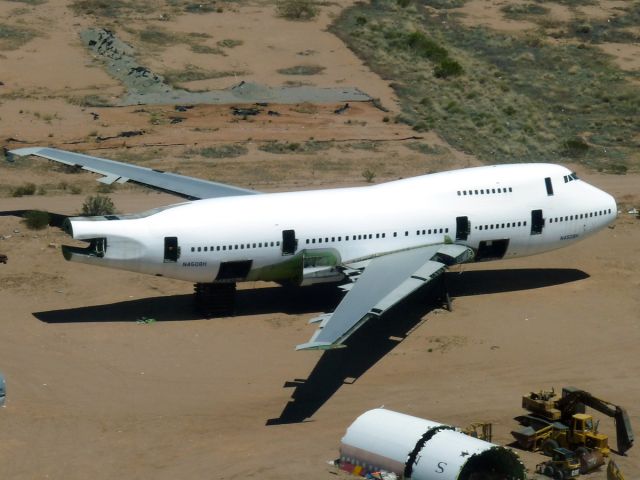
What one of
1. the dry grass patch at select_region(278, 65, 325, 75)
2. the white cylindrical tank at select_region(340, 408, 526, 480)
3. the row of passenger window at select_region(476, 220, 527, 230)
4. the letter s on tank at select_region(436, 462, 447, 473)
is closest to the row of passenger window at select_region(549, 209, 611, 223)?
the row of passenger window at select_region(476, 220, 527, 230)

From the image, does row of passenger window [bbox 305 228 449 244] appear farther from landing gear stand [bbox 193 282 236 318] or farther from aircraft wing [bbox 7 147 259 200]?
aircraft wing [bbox 7 147 259 200]

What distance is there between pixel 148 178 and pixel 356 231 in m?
11.4

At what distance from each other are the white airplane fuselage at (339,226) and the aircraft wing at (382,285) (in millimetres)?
755

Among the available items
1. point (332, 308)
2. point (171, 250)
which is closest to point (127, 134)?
point (332, 308)

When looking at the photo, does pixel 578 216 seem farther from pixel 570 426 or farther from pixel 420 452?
pixel 420 452

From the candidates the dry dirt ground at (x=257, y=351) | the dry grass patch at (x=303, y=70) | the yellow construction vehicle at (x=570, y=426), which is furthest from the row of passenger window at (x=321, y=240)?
the dry grass patch at (x=303, y=70)

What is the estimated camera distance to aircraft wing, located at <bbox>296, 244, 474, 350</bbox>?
136ft

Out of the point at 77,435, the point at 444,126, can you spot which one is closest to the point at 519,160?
the point at 444,126

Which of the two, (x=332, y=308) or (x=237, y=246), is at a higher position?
(x=237, y=246)

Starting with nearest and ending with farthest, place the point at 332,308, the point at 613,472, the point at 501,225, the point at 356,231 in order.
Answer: the point at 613,472 → the point at 356,231 → the point at 332,308 → the point at 501,225

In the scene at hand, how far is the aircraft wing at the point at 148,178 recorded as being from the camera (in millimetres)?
55375

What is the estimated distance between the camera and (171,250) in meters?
47.7

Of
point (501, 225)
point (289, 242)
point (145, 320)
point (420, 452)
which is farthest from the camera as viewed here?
point (501, 225)

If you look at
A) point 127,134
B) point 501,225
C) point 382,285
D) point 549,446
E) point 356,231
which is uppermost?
point 356,231
